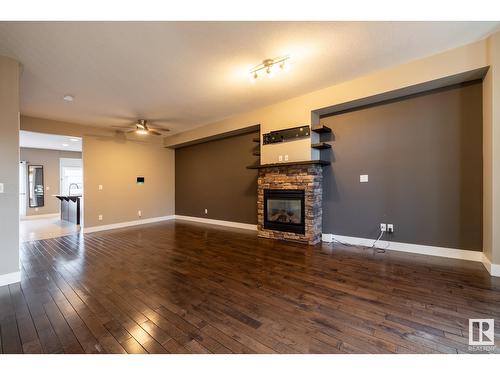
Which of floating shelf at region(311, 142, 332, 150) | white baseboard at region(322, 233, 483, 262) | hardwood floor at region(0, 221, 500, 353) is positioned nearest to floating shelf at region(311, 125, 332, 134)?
floating shelf at region(311, 142, 332, 150)

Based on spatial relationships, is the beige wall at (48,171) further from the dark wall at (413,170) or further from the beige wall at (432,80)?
the dark wall at (413,170)

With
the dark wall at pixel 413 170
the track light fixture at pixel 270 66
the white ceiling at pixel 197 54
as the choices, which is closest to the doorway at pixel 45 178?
the white ceiling at pixel 197 54

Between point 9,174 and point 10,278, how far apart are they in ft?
4.16

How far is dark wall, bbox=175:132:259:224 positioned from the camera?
581 centimetres

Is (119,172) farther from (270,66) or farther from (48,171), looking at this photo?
(270,66)

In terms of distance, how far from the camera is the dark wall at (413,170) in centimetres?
316

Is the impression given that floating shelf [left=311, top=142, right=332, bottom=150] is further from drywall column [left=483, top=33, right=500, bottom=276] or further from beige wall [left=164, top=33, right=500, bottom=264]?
drywall column [left=483, top=33, right=500, bottom=276]

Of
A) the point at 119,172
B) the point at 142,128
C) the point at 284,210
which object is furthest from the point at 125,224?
the point at 284,210

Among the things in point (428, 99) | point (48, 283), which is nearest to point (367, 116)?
point (428, 99)

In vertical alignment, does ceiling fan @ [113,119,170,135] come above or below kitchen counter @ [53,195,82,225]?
above

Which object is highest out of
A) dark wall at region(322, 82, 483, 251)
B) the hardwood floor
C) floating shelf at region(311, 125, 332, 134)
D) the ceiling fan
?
the ceiling fan

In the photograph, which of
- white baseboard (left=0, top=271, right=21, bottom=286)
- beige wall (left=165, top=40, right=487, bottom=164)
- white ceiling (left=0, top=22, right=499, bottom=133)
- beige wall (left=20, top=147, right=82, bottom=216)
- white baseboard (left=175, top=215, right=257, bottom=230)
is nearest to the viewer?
white ceiling (left=0, top=22, right=499, bottom=133)

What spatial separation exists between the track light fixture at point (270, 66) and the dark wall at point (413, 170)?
69.3 inches

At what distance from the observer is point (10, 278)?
8.71 ft
